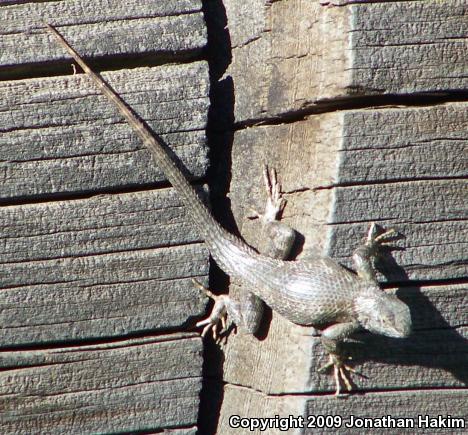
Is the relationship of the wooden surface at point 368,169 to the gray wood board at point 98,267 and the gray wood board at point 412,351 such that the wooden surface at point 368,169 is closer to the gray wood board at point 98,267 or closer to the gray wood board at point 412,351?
the gray wood board at point 412,351

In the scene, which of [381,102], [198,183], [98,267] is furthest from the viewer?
[198,183]

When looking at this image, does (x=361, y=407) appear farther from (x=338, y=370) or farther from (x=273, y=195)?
(x=273, y=195)

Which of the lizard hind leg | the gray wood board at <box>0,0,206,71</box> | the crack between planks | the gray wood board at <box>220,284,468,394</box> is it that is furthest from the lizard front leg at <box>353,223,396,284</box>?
the gray wood board at <box>0,0,206,71</box>

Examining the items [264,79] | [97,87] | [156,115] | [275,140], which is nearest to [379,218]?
[275,140]

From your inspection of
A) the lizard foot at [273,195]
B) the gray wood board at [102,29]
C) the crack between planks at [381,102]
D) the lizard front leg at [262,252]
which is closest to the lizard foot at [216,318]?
the lizard front leg at [262,252]

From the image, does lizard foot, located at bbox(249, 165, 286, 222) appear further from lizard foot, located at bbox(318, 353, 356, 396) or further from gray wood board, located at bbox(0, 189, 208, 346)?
lizard foot, located at bbox(318, 353, 356, 396)

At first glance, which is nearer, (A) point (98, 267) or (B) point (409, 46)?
(B) point (409, 46)

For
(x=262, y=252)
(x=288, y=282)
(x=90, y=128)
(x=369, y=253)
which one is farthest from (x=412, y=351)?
(x=90, y=128)
